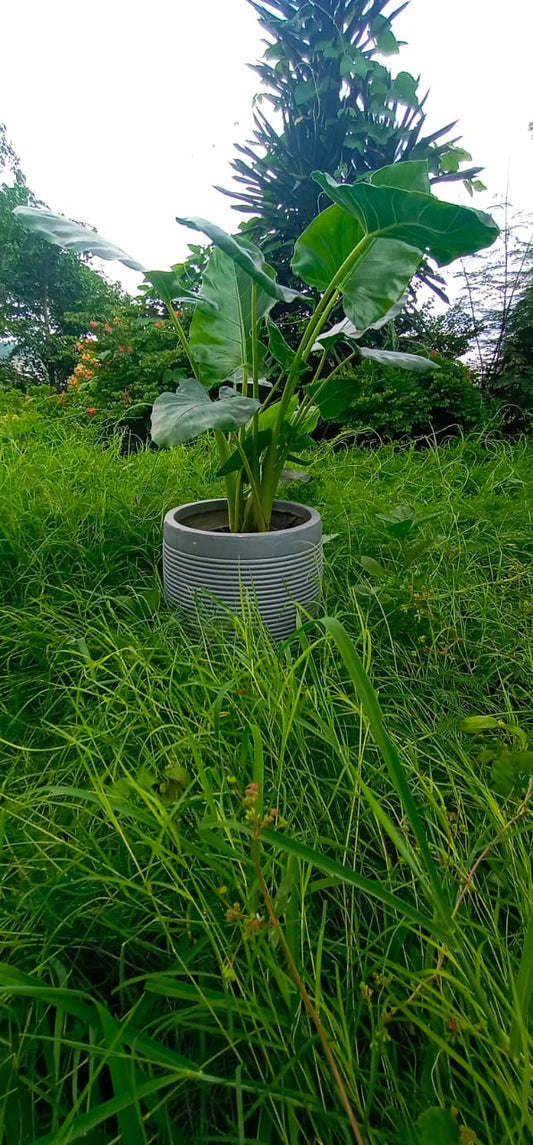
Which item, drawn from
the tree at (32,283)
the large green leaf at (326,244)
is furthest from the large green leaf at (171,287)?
the tree at (32,283)

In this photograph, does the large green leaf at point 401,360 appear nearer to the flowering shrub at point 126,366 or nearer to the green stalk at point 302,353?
the green stalk at point 302,353

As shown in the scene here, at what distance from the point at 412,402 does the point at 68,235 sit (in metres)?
1.94

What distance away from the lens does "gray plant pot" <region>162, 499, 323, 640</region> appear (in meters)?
0.99

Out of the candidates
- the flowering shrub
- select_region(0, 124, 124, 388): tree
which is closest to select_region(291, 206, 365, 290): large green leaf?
the flowering shrub

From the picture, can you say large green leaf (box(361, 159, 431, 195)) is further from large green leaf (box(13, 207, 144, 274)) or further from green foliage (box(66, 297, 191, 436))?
green foliage (box(66, 297, 191, 436))

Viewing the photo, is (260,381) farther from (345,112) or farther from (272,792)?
(345,112)

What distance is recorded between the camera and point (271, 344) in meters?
1.09

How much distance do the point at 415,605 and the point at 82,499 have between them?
883 millimetres

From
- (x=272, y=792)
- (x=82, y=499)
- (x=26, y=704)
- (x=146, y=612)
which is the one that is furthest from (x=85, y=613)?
(x=272, y=792)

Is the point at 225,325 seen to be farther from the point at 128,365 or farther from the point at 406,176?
the point at 128,365

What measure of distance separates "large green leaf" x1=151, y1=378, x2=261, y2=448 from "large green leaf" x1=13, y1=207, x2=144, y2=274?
0.32 meters

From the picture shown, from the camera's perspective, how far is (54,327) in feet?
48.5

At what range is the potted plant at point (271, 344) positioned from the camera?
839mm

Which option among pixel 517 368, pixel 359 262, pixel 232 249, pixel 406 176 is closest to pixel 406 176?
pixel 406 176
